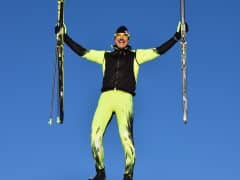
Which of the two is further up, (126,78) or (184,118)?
(126,78)

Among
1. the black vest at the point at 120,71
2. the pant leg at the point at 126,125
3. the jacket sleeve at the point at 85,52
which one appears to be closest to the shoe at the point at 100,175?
the pant leg at the point at 126,125

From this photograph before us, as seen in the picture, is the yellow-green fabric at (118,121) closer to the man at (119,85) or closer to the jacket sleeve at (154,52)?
the man at (119,85)

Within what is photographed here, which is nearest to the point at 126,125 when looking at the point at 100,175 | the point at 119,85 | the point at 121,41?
the point at 119,85

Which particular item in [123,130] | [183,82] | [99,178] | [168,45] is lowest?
[99,178]

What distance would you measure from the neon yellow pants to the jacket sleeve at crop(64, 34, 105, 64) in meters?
0.84

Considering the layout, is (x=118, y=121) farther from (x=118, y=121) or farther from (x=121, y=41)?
(x=121, y=41)

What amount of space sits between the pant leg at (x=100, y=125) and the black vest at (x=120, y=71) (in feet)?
0.90

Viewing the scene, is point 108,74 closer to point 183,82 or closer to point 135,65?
point 135,65

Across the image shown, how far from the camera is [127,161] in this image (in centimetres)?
1032

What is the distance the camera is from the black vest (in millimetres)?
10789

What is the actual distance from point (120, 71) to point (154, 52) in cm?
83

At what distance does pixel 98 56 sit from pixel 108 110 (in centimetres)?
126

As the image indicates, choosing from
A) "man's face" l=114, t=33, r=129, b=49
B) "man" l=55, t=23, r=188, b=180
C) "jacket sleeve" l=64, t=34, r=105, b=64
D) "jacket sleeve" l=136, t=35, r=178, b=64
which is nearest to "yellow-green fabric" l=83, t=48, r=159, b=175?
"man" l=55, t=23, r=188, b=180

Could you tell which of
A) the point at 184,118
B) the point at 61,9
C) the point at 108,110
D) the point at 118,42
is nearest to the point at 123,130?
the point at 108,110
